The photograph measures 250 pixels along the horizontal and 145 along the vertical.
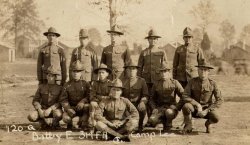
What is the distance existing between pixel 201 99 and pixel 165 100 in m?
0.73

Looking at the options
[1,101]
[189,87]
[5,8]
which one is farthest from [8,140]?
[5,8]

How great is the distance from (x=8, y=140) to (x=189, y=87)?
11.8 feet

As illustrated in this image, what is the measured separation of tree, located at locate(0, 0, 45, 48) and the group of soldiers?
24672 millimetres

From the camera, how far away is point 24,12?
1422 inches

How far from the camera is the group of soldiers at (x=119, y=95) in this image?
7.13 m

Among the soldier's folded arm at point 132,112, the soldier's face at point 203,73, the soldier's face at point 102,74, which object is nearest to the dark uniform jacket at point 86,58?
the soldier's face at point 102,74

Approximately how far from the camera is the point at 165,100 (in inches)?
313

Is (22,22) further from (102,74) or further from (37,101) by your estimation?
(102,74)

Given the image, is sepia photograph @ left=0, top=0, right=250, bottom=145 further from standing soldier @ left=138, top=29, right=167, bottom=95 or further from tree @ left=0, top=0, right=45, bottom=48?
tree @ left=0, top=0, right=45, bottom=48

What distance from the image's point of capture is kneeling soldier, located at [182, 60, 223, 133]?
7.49 meters

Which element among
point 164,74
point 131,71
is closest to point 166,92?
point 164,74

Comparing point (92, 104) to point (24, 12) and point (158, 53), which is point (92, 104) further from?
point (24, 12)

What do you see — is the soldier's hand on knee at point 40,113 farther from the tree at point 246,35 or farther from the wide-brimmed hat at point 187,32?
the tree at point 246,35

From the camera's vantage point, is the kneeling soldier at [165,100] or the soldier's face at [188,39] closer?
the kneeling soldier at [165,100]
